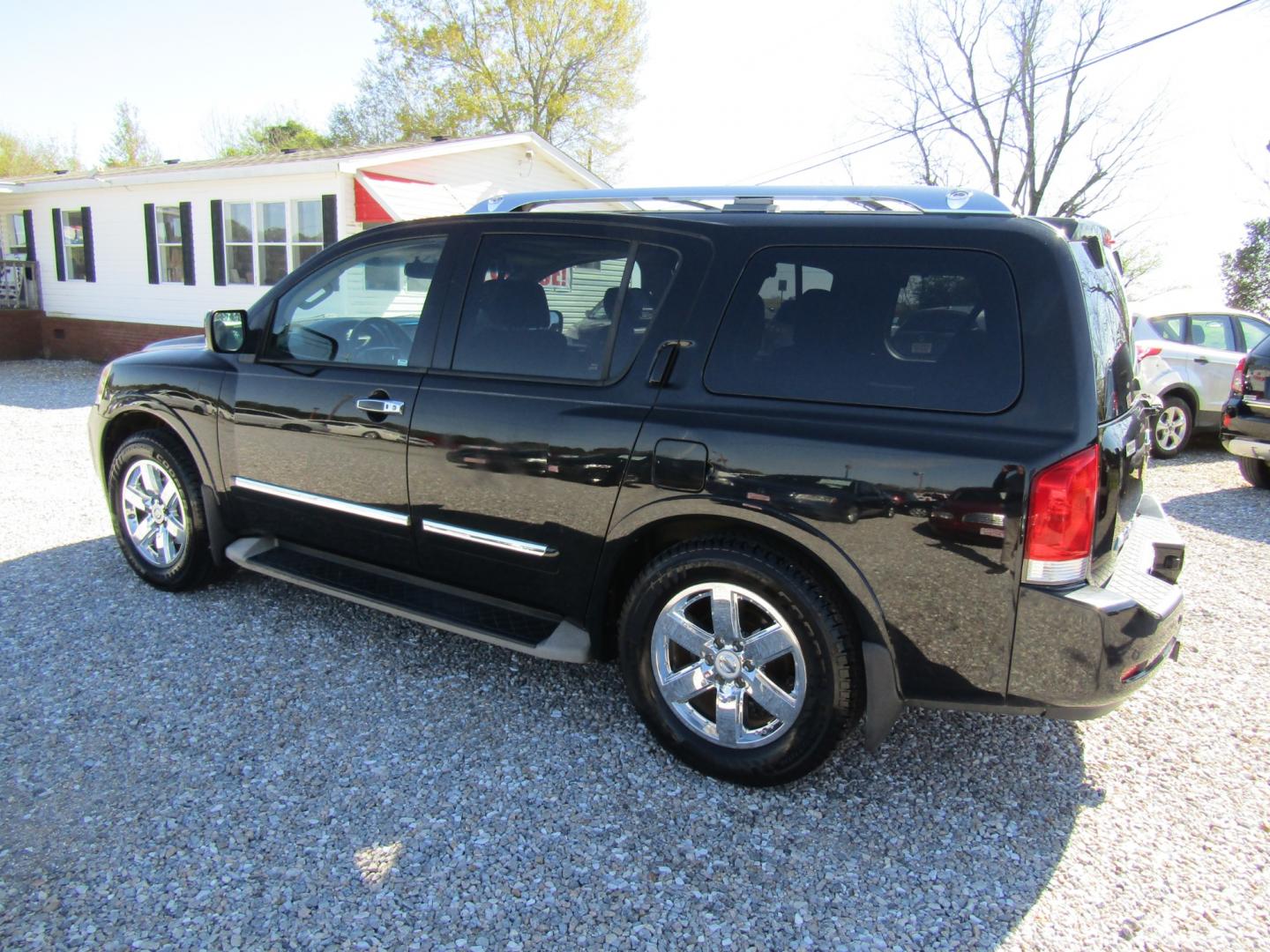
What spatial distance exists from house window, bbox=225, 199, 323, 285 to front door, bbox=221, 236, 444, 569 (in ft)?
35.5

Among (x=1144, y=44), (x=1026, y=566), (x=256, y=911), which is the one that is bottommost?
(x=256, y=911)

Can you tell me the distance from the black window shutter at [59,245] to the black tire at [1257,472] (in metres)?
20.1

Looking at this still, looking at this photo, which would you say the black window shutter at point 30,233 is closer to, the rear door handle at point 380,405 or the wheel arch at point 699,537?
the rear door handle at point 380,405

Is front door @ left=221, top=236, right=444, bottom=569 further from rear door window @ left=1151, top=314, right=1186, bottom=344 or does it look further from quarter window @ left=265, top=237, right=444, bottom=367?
rear door window @ left=1151, top=314, right=1186, bottom=344

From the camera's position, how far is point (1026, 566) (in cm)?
234

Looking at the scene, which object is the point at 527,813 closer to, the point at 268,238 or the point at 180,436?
the point at 180,436

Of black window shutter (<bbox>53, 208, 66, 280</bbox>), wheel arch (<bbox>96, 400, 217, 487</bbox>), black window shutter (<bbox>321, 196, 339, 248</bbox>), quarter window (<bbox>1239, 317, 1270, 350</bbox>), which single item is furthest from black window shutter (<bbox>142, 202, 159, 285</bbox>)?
quarter window (<bbox>1239, 317, 1270, 350</bbox>)

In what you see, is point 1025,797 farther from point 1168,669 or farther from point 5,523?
point 5,523

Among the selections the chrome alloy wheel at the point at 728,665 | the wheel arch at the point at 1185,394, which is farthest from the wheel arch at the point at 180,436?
the wheel arch at the point at 1185,394

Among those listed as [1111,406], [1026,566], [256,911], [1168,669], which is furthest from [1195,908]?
[256,911]

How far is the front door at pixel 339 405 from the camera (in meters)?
3.47

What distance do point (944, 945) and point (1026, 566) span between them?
1.01m

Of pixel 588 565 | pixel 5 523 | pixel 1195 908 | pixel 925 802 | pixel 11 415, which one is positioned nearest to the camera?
pixel 1195 908

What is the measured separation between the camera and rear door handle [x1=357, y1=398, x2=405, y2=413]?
3.41 meters
